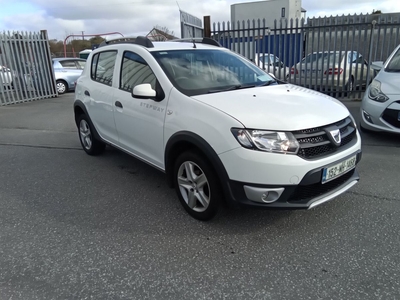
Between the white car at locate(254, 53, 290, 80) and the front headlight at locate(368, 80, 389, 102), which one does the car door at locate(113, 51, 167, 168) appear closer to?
the front headlight at locate(368, 80, 389, 102)

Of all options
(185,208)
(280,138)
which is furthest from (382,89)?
(185,208)

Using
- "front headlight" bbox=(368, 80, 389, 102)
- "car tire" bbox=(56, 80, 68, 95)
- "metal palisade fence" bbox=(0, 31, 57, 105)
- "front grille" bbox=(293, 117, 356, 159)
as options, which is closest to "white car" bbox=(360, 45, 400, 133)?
"front headlight" bbox=(368, 80, 389, 102)

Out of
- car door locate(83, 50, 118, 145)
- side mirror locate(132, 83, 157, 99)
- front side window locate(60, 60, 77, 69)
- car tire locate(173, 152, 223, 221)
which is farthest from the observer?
front side window locate(60, 60, 77, 69)

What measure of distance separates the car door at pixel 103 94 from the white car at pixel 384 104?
13.7 ft

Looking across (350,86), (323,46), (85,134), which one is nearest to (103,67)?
(85,134)

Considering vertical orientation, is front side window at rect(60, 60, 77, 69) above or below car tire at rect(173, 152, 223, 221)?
above

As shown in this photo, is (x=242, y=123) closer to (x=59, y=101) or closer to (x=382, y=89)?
(x=382, y=89)

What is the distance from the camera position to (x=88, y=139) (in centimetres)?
539

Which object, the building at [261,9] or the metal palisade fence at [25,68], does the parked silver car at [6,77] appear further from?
the building at [261,9]

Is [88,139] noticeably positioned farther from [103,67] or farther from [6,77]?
[6,77]

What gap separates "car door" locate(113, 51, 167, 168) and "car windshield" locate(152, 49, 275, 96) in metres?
0.23

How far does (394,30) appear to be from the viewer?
9.45 m

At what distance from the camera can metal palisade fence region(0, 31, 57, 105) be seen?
11.3 m

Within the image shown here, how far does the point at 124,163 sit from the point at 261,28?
712cm
